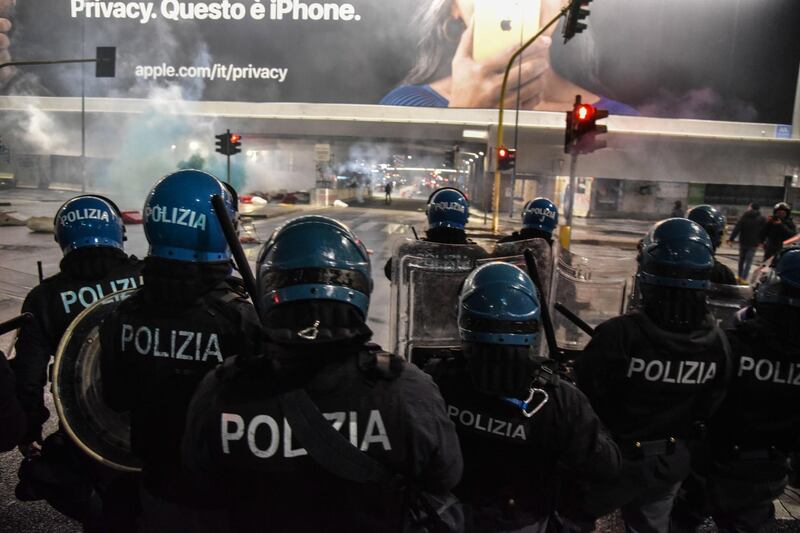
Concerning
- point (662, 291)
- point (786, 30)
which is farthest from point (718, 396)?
point (786, 30)

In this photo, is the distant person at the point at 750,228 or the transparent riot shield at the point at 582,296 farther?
the distant person at the point at 750,228

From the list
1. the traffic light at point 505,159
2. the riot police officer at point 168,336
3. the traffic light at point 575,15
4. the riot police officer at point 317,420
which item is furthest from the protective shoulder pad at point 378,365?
the traffic light at point 505,159

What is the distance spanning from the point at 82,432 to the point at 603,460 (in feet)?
6.25

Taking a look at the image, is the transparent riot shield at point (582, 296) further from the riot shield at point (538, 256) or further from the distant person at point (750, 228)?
the distant person at point (750, 228)

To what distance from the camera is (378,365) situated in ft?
4.61

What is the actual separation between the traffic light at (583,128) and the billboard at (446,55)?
2534 cm

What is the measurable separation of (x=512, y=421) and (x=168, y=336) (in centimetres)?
119

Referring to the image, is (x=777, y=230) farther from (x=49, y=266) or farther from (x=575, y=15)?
(x=49, y=266)

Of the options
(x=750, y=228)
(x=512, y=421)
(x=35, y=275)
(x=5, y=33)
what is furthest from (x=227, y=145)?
(x=5, y=33)

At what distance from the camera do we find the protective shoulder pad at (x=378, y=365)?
4.55 ft

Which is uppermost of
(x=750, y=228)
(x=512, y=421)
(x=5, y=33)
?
(x=5, y=33)

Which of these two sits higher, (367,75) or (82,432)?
(367,75)

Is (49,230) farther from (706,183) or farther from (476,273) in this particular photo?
(706,183)

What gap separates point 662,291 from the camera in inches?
97.1
